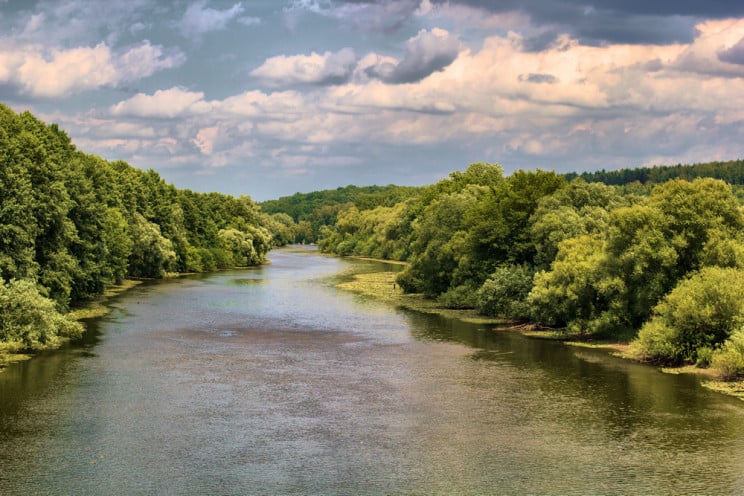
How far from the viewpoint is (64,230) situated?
5641cm

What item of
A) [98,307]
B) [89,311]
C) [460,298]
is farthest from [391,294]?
[89,311]

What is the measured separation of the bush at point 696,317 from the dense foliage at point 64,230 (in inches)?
1341

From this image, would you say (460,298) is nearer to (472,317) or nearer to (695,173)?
(472,317)

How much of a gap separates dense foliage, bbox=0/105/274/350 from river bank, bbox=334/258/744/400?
24.5 meters

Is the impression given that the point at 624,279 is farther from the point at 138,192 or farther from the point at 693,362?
the point at 138,192

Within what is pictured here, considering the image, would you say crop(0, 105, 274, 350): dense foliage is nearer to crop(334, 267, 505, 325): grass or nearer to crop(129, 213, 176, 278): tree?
crop(129, 213, 176, 278): tree

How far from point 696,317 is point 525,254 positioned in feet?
86.5

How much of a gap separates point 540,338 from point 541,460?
26.4 metres

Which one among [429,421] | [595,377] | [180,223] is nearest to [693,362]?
[595,377]

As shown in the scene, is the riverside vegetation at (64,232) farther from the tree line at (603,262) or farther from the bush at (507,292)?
the tree line at (603,262)

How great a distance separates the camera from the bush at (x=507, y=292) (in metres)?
59.1

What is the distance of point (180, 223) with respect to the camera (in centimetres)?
11706

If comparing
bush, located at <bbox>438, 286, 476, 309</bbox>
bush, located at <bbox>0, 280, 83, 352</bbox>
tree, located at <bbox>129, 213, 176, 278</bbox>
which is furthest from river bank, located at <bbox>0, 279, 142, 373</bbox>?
bush, located at <bbox>438, 286, 476, 309</bbox>

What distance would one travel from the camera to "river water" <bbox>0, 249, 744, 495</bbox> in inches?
974
